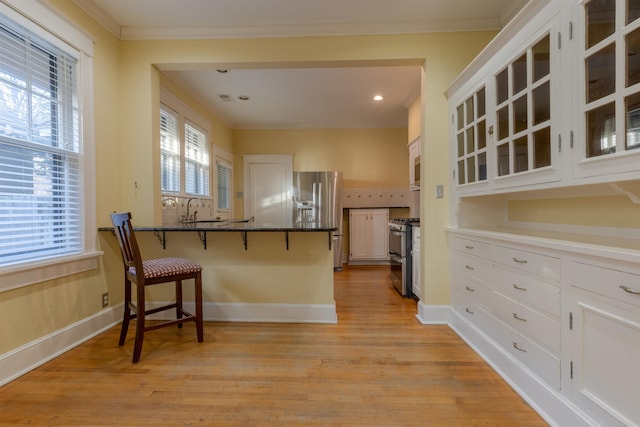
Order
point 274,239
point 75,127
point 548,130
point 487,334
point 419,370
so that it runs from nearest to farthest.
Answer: point 548,130
point 419,370
point 487,334
point 75,127
point 274,239

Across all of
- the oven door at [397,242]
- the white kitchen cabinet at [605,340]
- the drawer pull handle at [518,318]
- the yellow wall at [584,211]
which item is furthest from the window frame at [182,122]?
the white kitchen cabinet at [605,340]

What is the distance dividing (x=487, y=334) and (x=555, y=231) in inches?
31.5

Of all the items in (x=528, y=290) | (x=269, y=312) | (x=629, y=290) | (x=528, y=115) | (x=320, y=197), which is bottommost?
(x=269, y=312)

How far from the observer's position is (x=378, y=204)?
18.5ft

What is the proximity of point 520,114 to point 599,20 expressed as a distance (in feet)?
1.83

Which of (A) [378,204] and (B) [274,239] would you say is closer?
(B) [274,239]

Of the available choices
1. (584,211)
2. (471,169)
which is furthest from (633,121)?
(471,169)

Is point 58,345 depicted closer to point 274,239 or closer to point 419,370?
point 274,239

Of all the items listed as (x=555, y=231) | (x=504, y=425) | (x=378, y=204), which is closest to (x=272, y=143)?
(x=378, y=204)

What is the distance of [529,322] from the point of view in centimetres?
163

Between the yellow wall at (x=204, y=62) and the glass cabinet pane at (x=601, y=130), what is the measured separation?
53.1 inches

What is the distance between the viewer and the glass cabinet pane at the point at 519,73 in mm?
1763

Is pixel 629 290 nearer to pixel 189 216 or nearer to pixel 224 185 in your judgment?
pixel 189 216

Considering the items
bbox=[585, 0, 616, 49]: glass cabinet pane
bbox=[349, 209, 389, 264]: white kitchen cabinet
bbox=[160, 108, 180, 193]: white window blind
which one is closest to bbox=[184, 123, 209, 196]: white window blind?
bbox=[160, 108, 180, 193]: white window blind
